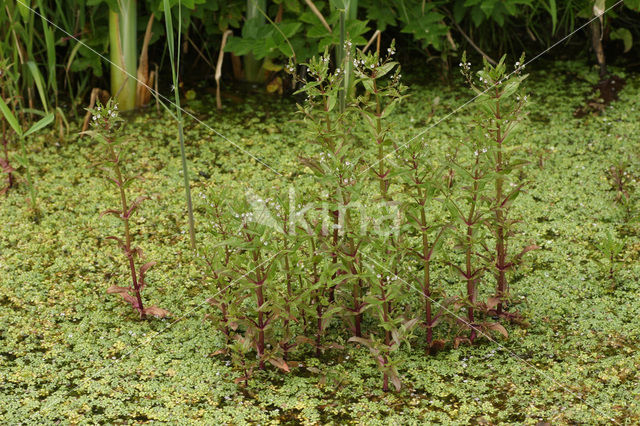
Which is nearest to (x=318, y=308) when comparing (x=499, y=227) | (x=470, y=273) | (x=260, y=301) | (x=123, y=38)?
(x=260, y=301)

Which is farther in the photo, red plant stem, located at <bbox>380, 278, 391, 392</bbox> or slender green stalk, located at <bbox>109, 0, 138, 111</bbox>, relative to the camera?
slender green stalk, located at <bbox>109, 0, 138, 111</bbox>

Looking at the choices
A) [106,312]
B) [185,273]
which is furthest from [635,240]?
[106,312]

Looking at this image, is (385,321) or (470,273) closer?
(385,321)

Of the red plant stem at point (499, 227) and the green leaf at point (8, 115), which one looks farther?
the green leaf at point (8, 115)

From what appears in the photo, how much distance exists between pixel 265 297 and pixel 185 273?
0.48m

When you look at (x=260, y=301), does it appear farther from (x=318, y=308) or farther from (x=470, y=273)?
(x=470, y=273)

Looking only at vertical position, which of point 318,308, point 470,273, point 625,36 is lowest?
point 318,308

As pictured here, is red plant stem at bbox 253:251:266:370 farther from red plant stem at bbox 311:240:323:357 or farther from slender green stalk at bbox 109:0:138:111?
slender green stalk at bbox 109:0:138:111

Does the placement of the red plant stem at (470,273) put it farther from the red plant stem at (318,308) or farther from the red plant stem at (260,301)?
the red plant stem at (260,301)

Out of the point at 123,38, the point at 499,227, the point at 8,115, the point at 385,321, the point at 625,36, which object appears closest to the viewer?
the point at 385,321

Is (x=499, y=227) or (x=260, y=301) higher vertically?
(x=499, y=227)

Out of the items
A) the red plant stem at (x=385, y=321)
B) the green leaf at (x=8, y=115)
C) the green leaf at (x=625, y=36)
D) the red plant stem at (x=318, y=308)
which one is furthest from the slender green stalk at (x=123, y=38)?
the green leaf at (x=625, y=36)

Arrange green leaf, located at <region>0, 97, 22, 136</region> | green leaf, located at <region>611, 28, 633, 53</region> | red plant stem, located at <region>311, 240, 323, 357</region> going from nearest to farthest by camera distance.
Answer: red plant stem, located at <region>311, 240, 323, 357</region>
green leaf, located at <region>0, 97, 22, 136</region>
green leaf, located at <region>611, 28, 633, 53</region>

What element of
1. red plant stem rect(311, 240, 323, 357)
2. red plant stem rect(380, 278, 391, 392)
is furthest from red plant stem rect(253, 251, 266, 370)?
red plant stem rect(380, 278, 391, 392)
